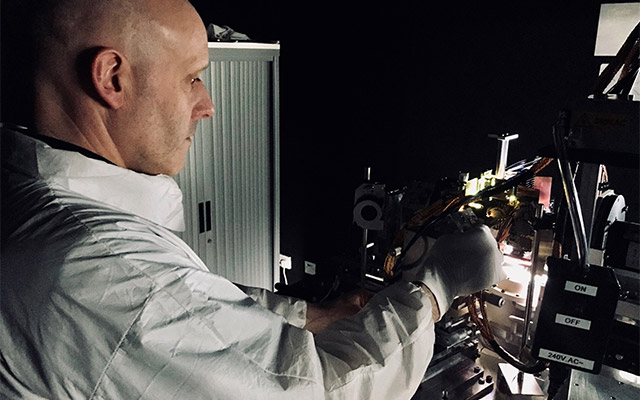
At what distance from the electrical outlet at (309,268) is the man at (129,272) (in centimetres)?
297

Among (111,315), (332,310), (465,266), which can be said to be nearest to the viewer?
(111,315)

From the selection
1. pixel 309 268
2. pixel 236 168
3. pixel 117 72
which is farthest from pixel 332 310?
pixel 309 268

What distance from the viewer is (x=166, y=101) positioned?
36.5 inches

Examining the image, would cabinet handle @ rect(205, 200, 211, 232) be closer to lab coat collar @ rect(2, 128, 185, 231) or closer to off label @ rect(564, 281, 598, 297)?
lab coat collar @ rect(2, 128, 185, 231)

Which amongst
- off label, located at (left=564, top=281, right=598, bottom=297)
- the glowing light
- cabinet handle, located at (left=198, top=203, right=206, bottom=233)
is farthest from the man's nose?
cabinet handle, located at (left=198, top=203, right=206, bottom=233)

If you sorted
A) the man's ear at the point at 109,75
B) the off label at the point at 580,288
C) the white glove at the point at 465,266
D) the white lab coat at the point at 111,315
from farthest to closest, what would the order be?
the white glove at the point at 465,266, the off label at the point at 580,288, the man's ear at the point at 109,75, the white lab coat at the point at 111,315

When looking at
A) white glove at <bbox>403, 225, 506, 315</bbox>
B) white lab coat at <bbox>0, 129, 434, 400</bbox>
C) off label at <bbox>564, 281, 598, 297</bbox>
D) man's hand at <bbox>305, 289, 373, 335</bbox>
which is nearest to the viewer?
white lab coat at <bbox>0, 129, 434, 400</bbox>

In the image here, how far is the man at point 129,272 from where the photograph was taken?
718 millimetres

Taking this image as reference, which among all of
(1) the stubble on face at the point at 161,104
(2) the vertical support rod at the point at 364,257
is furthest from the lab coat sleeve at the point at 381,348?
(2) the vertical support rod at the point at 364,257

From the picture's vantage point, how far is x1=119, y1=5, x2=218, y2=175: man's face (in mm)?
894

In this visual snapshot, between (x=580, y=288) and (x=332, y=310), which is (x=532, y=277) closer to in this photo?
(x=580, y=288)

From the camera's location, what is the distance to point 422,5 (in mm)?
3160

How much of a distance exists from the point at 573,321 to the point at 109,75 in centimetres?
95

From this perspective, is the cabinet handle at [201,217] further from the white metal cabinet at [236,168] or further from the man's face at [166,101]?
the man's face at [166,101]
